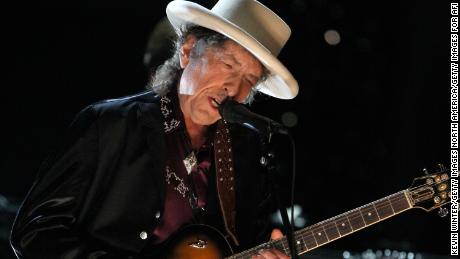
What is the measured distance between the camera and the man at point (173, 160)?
2.73m

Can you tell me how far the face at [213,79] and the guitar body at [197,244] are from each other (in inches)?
21.0

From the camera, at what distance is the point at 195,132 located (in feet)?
10.7

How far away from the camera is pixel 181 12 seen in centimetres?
304

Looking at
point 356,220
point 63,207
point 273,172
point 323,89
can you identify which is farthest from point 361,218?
point 323,89

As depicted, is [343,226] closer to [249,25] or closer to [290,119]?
[249,25]

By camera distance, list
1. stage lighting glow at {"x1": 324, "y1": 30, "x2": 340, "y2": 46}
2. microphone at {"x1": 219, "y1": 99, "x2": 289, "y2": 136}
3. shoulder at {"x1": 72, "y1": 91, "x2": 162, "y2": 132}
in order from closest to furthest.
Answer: microphone at {"x1": 219, "y1": 99, "x2": 289, "y2": 136}
shoulder at {"x1": 72, "y1": 91, "x2": 162, "y2": 132}
stage lighting glow at {"x1": 324, "y1": 30, "x2": 340, "y2": 46}

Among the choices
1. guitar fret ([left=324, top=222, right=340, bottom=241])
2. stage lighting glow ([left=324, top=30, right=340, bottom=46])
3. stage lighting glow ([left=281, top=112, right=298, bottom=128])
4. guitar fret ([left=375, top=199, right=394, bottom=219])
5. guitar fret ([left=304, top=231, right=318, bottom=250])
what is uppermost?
stage lighting glow ([left=324, top=30, right=340, bottom=46])

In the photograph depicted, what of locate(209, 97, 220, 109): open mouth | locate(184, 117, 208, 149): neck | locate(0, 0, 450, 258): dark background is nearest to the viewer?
locate(209, 97, 220, 109): open mouth

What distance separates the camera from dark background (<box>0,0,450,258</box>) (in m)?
4.73

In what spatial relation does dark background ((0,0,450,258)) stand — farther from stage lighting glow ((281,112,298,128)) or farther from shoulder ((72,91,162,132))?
shoulder ((72,91,162,132))

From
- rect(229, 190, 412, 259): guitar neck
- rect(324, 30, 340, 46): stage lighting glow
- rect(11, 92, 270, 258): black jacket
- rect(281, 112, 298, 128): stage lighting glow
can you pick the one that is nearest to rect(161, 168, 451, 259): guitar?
rect(229, 190, 412, 259): guitar neck

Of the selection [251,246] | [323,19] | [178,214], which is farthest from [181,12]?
[323,19]

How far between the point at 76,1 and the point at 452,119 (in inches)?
125

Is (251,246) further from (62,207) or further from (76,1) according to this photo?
(76,1)
